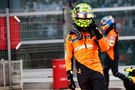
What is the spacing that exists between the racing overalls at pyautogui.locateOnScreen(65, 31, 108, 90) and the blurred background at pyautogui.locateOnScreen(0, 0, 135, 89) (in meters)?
4.53

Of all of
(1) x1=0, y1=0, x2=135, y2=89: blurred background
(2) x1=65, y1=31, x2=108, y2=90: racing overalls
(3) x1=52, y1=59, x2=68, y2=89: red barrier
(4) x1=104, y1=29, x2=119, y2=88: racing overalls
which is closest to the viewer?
(2) x1=65, y1=31, x2=108, y2=90: racing overalls

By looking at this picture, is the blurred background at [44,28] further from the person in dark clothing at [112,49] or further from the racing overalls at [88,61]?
the racing overalls at [88,61]

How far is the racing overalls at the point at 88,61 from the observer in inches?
215

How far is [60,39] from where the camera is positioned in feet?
35.1

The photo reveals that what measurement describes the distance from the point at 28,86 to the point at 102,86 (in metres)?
4.88

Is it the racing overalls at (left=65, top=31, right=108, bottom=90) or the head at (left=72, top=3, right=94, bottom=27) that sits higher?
the head at (left=72, top=3, right=94, bottom=27)

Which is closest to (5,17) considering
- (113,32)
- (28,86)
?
Result: (28,86)

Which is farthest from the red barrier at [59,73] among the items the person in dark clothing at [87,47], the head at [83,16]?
the head at [83,16]

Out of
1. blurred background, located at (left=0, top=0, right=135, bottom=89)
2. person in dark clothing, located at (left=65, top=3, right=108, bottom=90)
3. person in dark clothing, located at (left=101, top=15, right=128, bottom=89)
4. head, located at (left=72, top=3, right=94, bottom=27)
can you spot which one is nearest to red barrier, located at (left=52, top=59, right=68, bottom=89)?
blurred background, located at (left=0, top=0, right=135, bottom=89)

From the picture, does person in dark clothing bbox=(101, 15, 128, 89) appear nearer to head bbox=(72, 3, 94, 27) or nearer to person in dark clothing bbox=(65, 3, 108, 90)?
person in dark clothing bbox=(65, 3, 108, 90)

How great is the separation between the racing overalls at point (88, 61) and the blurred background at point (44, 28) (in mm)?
4535

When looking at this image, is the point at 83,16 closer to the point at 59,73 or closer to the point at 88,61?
the point at 88,61

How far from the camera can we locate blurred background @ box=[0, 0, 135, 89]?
10.0 m

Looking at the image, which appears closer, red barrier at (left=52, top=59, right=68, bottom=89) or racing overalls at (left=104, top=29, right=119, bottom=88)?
racing overalls at (left=104, top=29, right=119, bottom=88)
